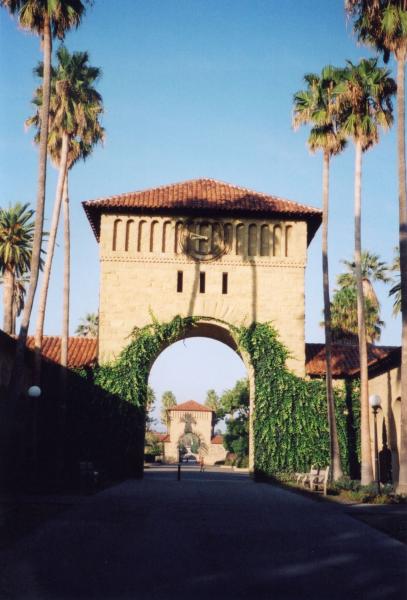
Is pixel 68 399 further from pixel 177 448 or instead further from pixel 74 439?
pixel 177 448

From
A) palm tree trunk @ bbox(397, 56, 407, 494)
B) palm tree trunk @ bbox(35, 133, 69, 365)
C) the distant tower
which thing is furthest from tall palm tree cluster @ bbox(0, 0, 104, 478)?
palm tree trunk @ bbox(397, 56, 407, 494)

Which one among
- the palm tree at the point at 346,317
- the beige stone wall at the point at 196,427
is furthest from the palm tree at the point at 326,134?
the beige stone wall at the point at 196,427

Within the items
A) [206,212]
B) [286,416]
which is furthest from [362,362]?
[206,212]

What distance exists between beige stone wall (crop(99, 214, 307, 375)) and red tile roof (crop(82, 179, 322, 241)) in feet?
1.45

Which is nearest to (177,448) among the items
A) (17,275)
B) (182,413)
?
(182,413)

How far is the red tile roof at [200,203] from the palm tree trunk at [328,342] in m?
2.16

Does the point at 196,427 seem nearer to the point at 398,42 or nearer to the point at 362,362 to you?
the point at 362,362

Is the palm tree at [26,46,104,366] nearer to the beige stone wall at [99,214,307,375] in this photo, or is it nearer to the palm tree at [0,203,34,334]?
the beige stone wall at [99,214,307,375]

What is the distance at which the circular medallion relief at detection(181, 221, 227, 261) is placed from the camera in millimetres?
26500

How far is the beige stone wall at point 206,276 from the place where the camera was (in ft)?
85.1

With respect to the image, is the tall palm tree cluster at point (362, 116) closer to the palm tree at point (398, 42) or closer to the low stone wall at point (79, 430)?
the palm tree at point (398, 42)

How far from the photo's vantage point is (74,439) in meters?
24.3

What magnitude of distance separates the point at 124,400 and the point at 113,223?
7.22 metres

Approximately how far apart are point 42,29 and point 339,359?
57.9 feet
